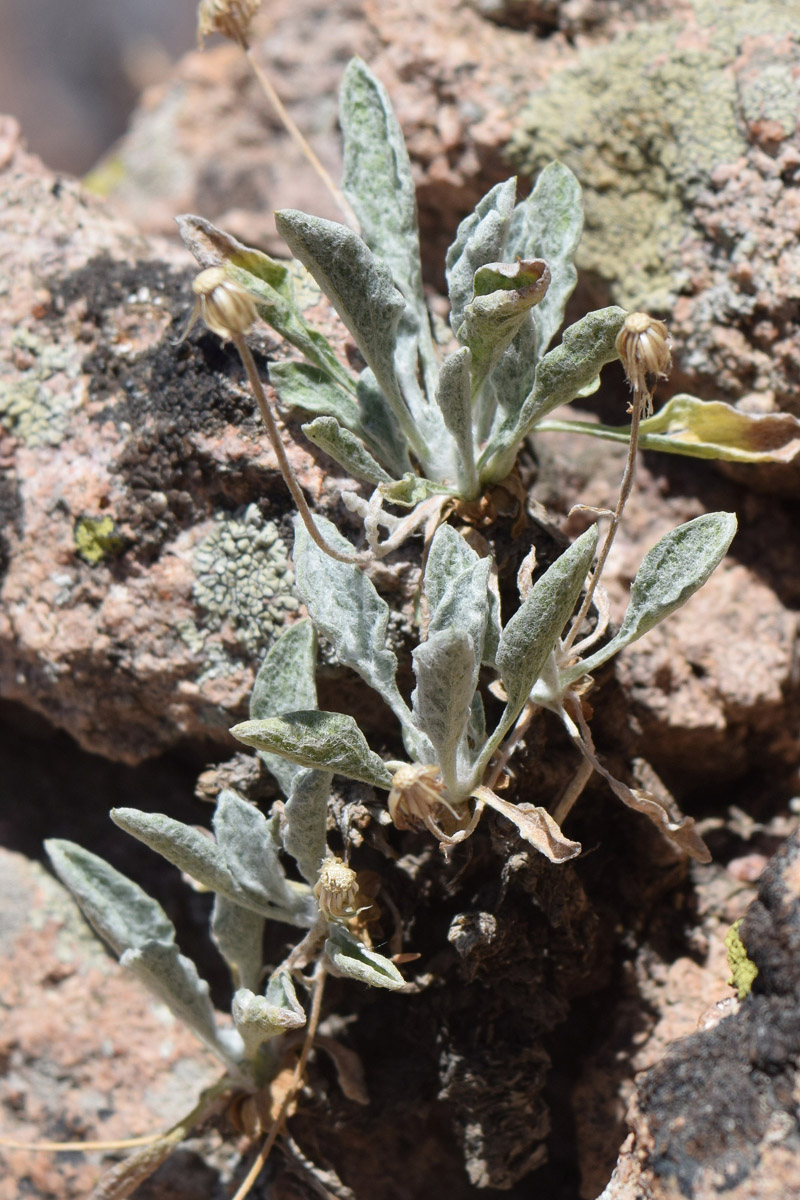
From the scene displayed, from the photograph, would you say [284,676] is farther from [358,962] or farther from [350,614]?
[358,962]

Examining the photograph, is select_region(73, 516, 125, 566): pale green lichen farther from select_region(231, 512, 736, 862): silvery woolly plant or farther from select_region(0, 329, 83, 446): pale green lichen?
select_region(231, 512, 736, 862): silvery woolly plant

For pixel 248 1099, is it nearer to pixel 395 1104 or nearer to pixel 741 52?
pixel 395 1104

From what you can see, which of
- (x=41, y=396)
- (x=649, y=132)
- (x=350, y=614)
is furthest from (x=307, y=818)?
(x=649, y=132)

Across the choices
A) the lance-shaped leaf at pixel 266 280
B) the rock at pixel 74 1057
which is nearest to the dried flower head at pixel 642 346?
the lance-shaped leaf at pixel 266 280

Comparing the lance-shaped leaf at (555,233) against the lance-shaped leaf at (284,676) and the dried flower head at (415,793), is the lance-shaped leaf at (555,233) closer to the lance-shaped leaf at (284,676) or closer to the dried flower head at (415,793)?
the lance-shaped leaf at (284,676)

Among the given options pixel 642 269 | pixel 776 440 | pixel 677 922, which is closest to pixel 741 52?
pixel 642 269

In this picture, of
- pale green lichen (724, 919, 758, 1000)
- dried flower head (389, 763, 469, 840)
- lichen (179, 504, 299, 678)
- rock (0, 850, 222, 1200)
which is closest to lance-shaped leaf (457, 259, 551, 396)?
lichen (179, 504, 299, 678)

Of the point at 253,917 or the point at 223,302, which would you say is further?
the point at 253,917

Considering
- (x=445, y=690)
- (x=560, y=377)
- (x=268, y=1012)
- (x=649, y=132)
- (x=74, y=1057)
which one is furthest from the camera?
(x=649, y=132)
